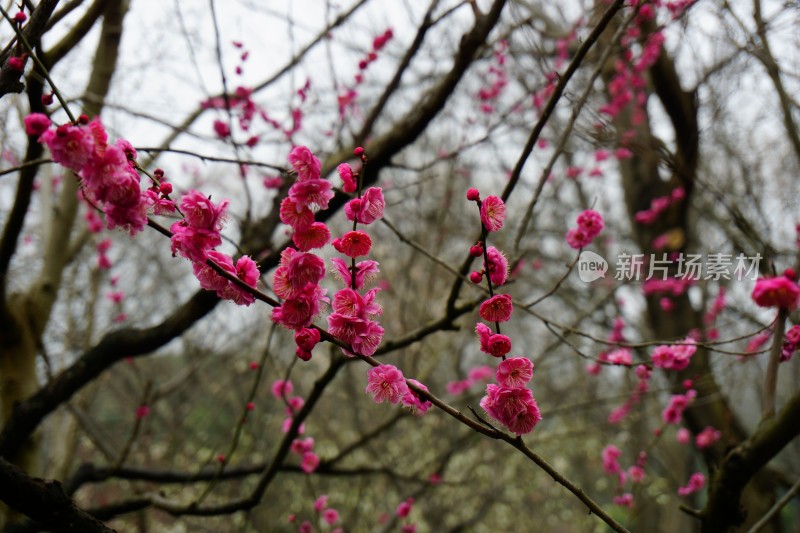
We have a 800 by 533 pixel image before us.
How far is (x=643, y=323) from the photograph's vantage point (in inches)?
288

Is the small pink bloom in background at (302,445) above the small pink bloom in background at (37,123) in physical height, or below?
above

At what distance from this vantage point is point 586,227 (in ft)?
7.64

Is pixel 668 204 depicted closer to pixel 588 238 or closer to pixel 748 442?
pixel 588 238

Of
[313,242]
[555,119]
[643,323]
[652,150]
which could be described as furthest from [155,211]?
[643,323]

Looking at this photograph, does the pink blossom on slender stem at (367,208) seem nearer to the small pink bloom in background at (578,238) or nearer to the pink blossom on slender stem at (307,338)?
the pink blossom on slender stem at (307,338)

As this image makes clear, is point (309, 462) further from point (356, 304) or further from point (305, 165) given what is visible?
point (305, 165)

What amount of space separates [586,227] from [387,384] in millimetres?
1366

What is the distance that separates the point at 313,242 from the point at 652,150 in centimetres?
232

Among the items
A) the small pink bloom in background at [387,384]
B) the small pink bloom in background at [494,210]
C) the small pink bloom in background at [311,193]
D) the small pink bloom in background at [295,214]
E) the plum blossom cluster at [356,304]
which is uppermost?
the small pink bloom in background at [494,210]

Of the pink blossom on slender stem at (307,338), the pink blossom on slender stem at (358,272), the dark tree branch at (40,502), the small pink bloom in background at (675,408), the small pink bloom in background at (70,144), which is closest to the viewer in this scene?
the small pink bloom in background at (70,144)

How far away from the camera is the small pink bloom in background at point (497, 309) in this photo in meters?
1.31

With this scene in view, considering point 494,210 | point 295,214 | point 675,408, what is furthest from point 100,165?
point 675,408

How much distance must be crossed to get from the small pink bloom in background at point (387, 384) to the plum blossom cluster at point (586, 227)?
1.30 meters

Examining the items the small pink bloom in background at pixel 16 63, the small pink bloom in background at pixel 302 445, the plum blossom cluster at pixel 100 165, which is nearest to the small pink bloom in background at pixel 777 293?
the plum blossom cluster at pixel 100 165
